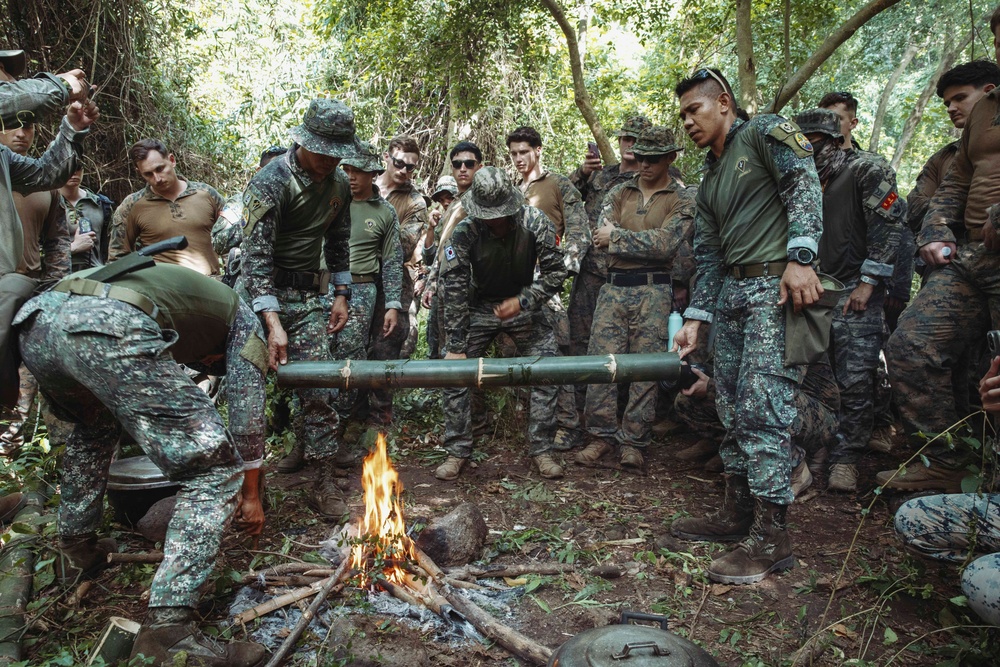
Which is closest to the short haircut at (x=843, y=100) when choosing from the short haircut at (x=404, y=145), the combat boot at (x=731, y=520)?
the combat boot at (x=731, y=520)

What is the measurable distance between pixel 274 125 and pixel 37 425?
27.1ft

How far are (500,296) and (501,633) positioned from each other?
3.13 m

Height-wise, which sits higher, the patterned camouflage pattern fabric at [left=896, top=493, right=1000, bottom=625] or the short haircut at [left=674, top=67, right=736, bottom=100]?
the short haircut at [left=674, top=67, right=736, bottom=100]

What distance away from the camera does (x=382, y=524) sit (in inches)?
157

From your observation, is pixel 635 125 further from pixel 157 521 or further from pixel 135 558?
pixel 135 558

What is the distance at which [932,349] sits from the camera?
436 centimetres

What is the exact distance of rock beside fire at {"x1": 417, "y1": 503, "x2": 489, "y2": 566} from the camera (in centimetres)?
392

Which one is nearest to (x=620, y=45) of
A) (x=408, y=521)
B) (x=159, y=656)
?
(x=408, y=521)

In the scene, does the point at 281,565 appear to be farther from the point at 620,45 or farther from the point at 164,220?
the point at 620,45

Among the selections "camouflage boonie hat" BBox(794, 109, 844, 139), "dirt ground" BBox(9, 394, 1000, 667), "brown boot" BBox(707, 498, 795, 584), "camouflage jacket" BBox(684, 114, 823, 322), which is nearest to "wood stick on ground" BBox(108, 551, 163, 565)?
"dirt ground" BBox(9, 394, 1000, 667)

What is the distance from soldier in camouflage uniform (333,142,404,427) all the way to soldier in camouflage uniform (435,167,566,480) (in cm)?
91

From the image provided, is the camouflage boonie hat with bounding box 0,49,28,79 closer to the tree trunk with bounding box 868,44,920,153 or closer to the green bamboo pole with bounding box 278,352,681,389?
the green bamboo pole with bounding box 278,352,681,389

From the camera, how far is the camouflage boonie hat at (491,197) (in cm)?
520

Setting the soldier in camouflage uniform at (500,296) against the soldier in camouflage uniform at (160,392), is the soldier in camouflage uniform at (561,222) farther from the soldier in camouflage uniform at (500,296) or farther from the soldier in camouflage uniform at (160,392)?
the soldier in camouflage uniform at (160,392)
